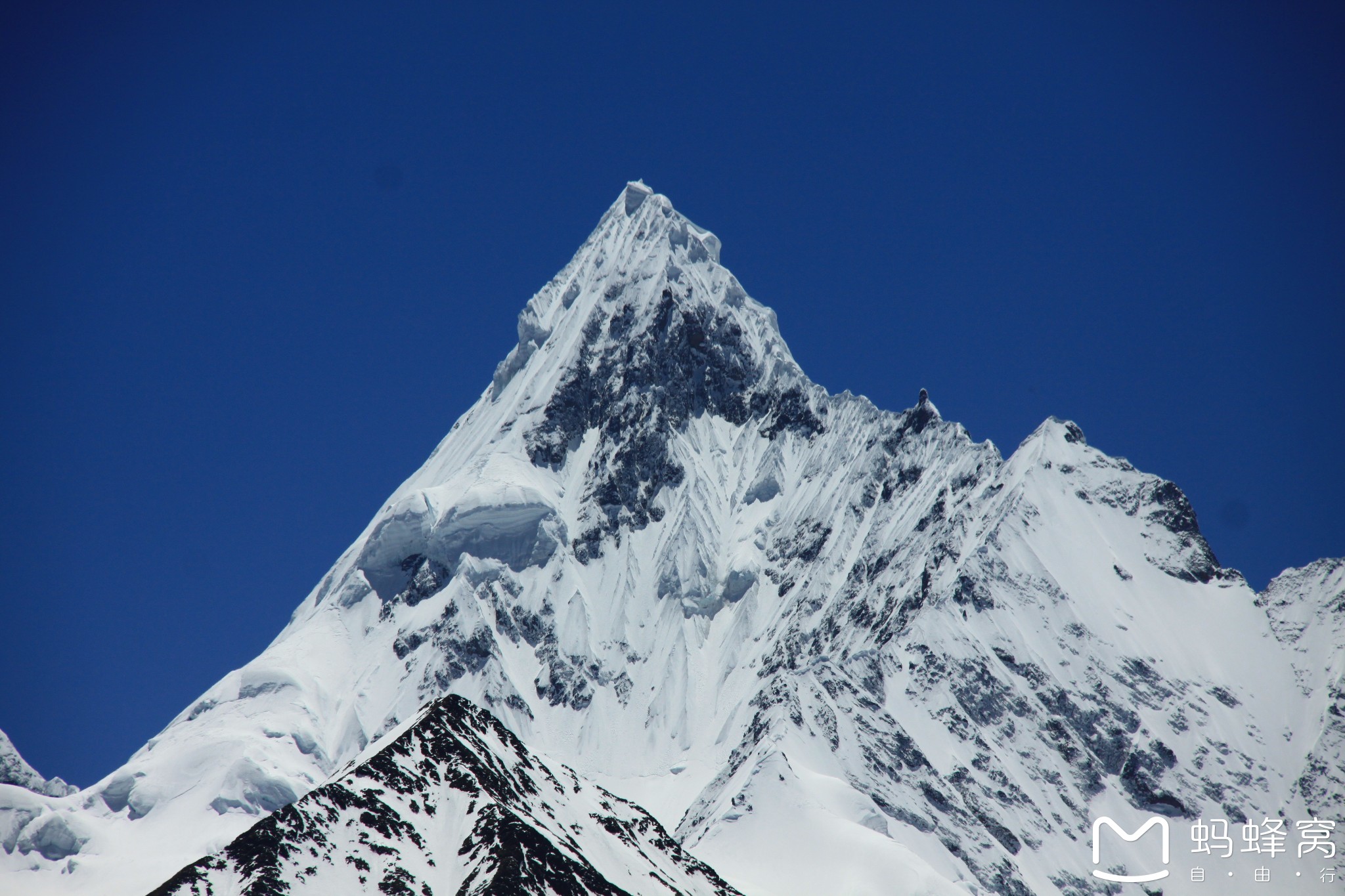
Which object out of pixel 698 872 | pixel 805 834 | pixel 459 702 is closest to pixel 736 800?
pixel 805 834

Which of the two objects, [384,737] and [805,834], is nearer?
[384,737]

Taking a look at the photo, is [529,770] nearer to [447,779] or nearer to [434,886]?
[447,779]

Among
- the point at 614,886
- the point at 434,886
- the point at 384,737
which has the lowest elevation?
the point at 434,886

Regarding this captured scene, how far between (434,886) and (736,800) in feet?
322

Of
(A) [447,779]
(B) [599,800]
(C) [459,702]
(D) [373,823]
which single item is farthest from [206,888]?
(B) [599,800]

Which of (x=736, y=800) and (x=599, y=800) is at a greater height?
(x=736, y=800)

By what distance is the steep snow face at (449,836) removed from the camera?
103m

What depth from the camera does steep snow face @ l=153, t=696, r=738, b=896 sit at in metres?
103

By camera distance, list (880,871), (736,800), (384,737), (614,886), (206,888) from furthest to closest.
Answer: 1. (736,800)
2. (880,871)
3. (384,737)
4. (614,886)
5. (206,888)

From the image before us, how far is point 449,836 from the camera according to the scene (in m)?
112

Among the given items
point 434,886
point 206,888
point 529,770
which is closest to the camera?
point 206,888

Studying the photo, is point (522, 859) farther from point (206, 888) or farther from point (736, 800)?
point (736, 800)

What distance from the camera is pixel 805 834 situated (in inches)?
7456

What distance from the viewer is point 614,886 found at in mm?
115688
